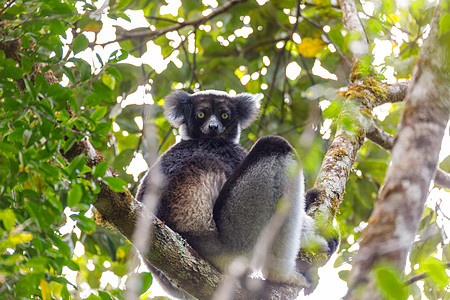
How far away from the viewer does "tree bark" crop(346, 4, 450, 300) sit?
144 centimetres

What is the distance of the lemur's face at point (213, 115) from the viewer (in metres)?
6.00

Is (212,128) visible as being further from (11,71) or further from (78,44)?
(11,71)

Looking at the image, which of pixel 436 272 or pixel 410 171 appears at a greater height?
pixel 410 171

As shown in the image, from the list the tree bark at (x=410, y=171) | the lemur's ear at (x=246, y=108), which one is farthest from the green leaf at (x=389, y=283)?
the lemur's ear at (x=246, y=108)

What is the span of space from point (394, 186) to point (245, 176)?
2.69 meters

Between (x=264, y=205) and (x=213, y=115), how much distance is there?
2.16 metres

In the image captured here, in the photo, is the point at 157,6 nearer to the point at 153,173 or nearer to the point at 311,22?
the point at 311,22

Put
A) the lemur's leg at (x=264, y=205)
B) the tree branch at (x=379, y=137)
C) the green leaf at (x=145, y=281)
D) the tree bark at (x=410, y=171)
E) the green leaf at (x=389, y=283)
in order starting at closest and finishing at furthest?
the green leaf at (x=389, y=283) → the tree bark at (x=410, y=171) → the green leaf at (x=145, y=281) → the lemur's leg at (x=264, y=205) → the tree branch at (x=379, y=137)

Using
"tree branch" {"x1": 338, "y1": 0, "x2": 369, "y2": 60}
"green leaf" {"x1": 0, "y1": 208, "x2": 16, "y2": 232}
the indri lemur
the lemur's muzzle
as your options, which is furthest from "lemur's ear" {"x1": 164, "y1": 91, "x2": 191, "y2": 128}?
"green leaf" {"x1": 0, "y1": 208, "x2": 16, "y2": 232}

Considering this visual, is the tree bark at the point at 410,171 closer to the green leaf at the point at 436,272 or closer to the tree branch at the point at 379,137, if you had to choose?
the green leaf at the point at 436,272

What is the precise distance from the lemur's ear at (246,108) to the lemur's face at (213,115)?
1.01 feet

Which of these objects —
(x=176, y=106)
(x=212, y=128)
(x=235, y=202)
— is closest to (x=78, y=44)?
(x=235, y=202)

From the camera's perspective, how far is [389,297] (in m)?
1.32

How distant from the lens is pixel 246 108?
651cm
